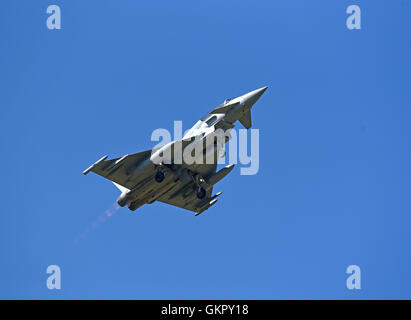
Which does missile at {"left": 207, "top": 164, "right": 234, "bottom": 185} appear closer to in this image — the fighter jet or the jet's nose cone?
the fighter jet

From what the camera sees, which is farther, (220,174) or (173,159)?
(220,174)

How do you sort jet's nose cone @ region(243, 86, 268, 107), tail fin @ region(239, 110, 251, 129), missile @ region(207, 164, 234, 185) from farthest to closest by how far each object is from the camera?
missile @ region(207, 164, 234, 185) < tail fin @ region(239, 110, 251, 129) < jet's nose cone @ region(243, 86, 268, 107)

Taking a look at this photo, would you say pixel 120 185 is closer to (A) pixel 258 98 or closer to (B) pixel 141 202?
(B) pixel 141 202

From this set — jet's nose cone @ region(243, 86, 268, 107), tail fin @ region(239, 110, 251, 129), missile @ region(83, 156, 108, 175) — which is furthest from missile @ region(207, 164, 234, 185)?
missile @ region(83, 156, 108, 175)

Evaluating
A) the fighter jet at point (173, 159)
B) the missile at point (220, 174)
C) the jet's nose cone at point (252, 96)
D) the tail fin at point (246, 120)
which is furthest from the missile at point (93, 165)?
the jet's nose cone at point (252, 96)

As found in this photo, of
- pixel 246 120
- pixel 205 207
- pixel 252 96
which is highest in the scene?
pixel 252 96

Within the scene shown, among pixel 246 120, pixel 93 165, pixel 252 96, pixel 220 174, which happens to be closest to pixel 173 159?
pixel 220 174

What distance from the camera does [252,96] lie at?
3647 cm

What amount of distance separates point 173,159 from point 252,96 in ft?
17.4

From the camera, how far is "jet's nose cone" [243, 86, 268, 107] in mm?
36375

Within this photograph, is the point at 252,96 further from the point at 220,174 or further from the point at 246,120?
the point at 220,174

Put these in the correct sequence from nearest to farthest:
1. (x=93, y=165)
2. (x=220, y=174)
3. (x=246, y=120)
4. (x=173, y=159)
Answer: (x=93, y=165), (x=173, y=159), (x=246, y=120), (x=220, y=174)

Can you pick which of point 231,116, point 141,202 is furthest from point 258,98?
point 141,202

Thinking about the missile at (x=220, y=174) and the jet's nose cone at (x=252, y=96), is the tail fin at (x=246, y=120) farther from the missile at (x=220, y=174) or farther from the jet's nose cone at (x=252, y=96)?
the missile at (x=220, y=174)
